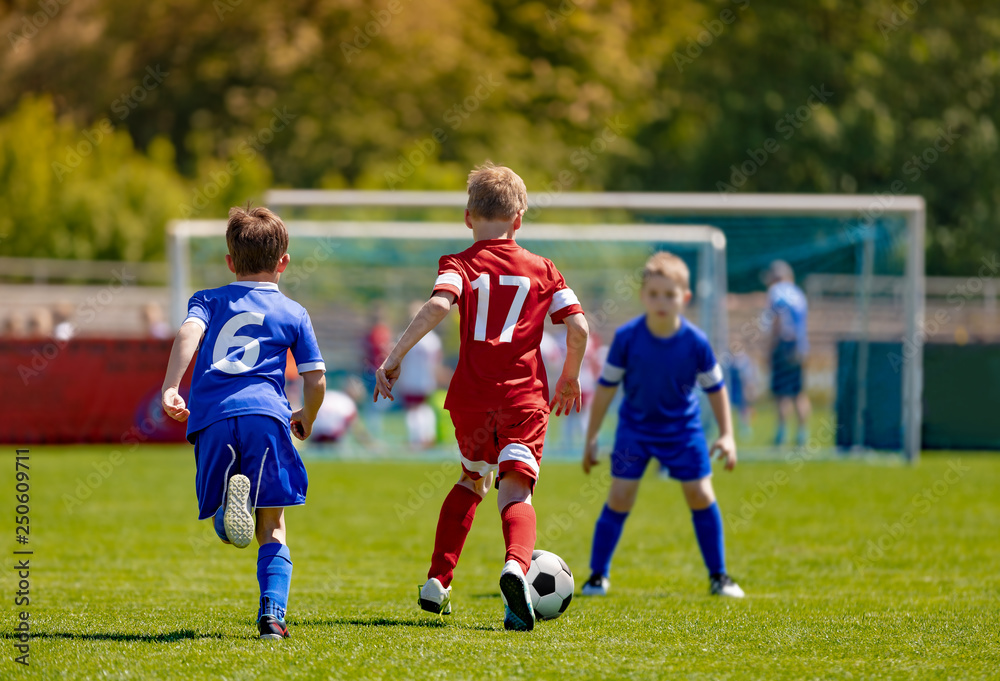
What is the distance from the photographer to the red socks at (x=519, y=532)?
13.8 ft

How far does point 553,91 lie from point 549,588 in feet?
101

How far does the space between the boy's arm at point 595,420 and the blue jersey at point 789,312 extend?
8247 mm

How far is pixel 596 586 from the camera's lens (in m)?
5.81

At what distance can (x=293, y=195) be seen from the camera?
12.8 meters

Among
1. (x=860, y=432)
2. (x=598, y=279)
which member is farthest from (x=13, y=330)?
(x=860, y=432)

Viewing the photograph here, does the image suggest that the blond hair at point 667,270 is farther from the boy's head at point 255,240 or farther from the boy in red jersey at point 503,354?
the boy's head at point 255,240

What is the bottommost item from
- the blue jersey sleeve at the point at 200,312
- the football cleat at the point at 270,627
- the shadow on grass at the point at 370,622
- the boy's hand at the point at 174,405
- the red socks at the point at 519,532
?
the shadow on grass at the point at 370,622

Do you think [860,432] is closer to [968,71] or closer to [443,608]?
A: [443,608]

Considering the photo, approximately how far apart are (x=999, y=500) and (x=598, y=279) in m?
7.73

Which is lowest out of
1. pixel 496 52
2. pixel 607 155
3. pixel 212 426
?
pixel 212 426

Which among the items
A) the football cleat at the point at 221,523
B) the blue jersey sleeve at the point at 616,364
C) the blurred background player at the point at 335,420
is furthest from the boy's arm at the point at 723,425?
the blurred background player at the point at 335,420

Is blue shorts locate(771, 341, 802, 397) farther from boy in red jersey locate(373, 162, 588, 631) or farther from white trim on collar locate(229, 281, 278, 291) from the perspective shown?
white trim on collar locate(229, 281, 278, 291)

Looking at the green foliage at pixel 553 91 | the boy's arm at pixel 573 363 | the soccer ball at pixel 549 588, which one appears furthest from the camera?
the green foliage at pixel 553 91

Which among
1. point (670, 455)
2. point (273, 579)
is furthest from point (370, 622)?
point (670, 455)
